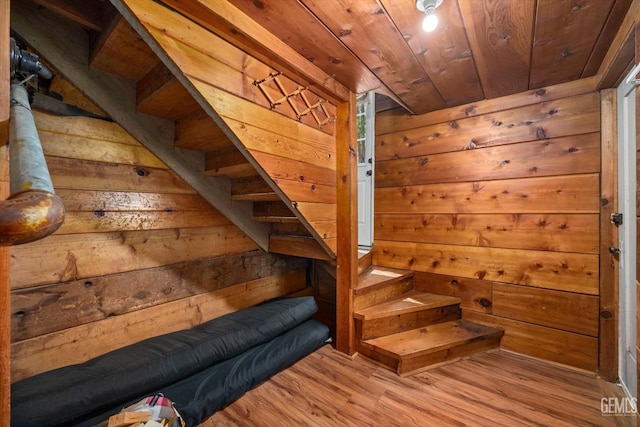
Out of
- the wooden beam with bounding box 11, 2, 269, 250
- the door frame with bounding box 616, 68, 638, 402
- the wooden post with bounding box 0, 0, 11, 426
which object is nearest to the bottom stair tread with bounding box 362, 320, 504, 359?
the door frame with bounding box 616, 68, 638, 402

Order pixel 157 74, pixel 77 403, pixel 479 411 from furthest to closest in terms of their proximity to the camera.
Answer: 1. pixel 479 411
2. pixel 157 74
3. pixel 77 403

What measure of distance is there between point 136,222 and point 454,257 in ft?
7.49

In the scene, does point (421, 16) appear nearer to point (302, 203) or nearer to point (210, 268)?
point (302, 203)

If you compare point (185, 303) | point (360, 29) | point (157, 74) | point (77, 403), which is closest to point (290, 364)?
point (185, 303)

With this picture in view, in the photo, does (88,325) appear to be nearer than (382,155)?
Yes

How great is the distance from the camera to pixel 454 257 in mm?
2047

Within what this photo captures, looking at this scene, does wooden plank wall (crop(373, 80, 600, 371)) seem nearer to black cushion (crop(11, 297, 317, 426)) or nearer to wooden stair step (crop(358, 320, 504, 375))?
wooden stair step (crop(358, 320, 504, 375))

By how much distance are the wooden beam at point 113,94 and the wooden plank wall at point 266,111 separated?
63cm

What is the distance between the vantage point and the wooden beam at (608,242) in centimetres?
150

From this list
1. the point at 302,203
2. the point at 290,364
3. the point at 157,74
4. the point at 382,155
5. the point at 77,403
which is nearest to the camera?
the point at 77,403

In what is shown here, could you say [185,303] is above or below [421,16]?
below

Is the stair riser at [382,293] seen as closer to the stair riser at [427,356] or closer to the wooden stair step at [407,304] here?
the wooden stair step at [407,304]

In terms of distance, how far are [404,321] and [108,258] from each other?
1.94 metres

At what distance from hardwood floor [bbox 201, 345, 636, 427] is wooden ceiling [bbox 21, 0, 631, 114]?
1851 mm
